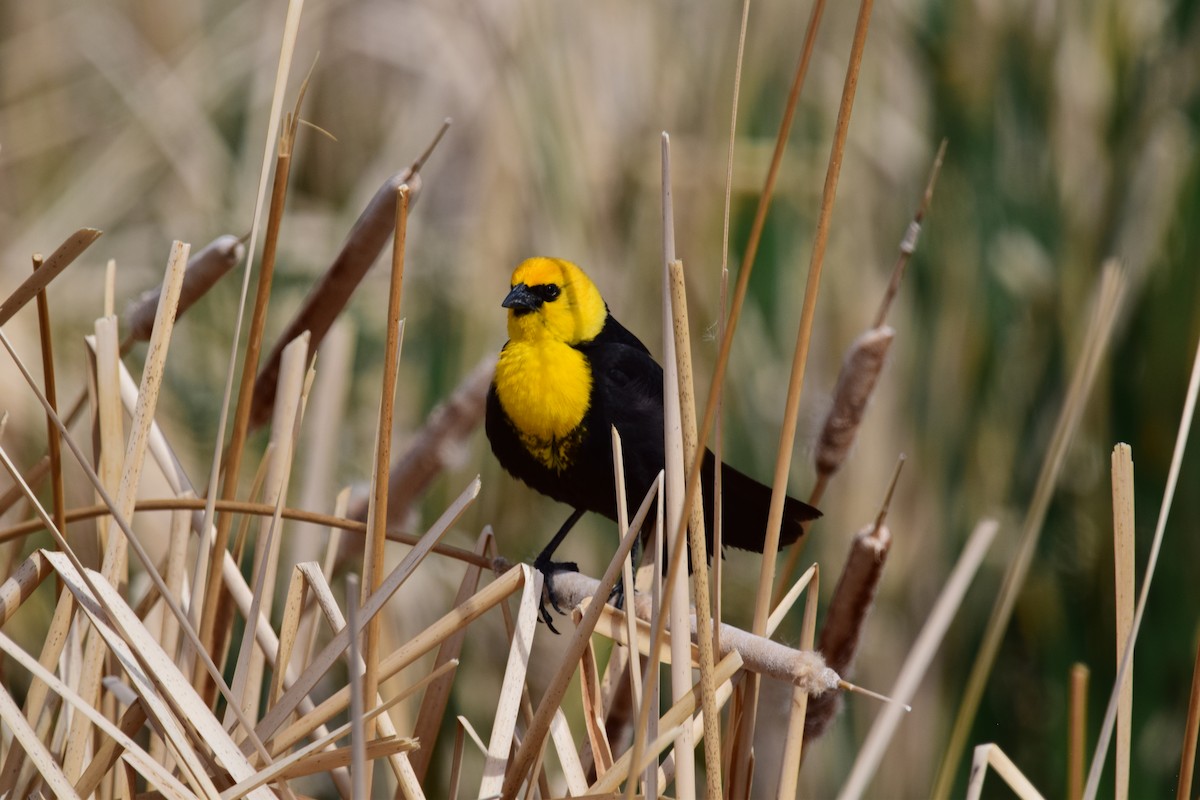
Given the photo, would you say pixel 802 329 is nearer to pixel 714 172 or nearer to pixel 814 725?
pixel 814 725

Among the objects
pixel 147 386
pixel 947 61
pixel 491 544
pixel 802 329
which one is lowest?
pixel 491 544

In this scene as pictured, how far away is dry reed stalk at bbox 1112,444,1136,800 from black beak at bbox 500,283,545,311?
0.67m

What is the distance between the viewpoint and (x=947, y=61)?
1729 mm

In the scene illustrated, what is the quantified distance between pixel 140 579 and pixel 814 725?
1011mm

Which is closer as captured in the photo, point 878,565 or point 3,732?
point 878,565

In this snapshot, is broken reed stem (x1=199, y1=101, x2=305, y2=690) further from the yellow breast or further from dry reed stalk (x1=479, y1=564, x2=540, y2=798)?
the yellow breast

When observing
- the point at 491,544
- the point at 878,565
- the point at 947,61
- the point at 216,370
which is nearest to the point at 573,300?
the point at 491,544

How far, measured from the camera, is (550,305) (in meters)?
1.26

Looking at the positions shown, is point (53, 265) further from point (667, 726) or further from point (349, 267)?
point (667, 726)

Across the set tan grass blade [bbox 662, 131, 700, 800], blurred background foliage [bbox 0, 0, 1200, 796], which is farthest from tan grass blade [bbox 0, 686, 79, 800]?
blurred background foliage [bbox 0, 0, 1200, 796]

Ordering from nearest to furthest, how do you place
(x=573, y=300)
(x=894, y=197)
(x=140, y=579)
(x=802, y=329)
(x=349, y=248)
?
(x=802, y=329)
(x=349, y=248)
(x=573, y=300)
(x=140, y=579)
(x=894, y=197)

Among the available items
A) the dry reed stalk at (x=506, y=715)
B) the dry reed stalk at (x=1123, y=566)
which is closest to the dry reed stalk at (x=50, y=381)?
the dry reed stalk at (x=506, y=715)

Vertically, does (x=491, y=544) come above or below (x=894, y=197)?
below

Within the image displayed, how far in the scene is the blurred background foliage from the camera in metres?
1.65
